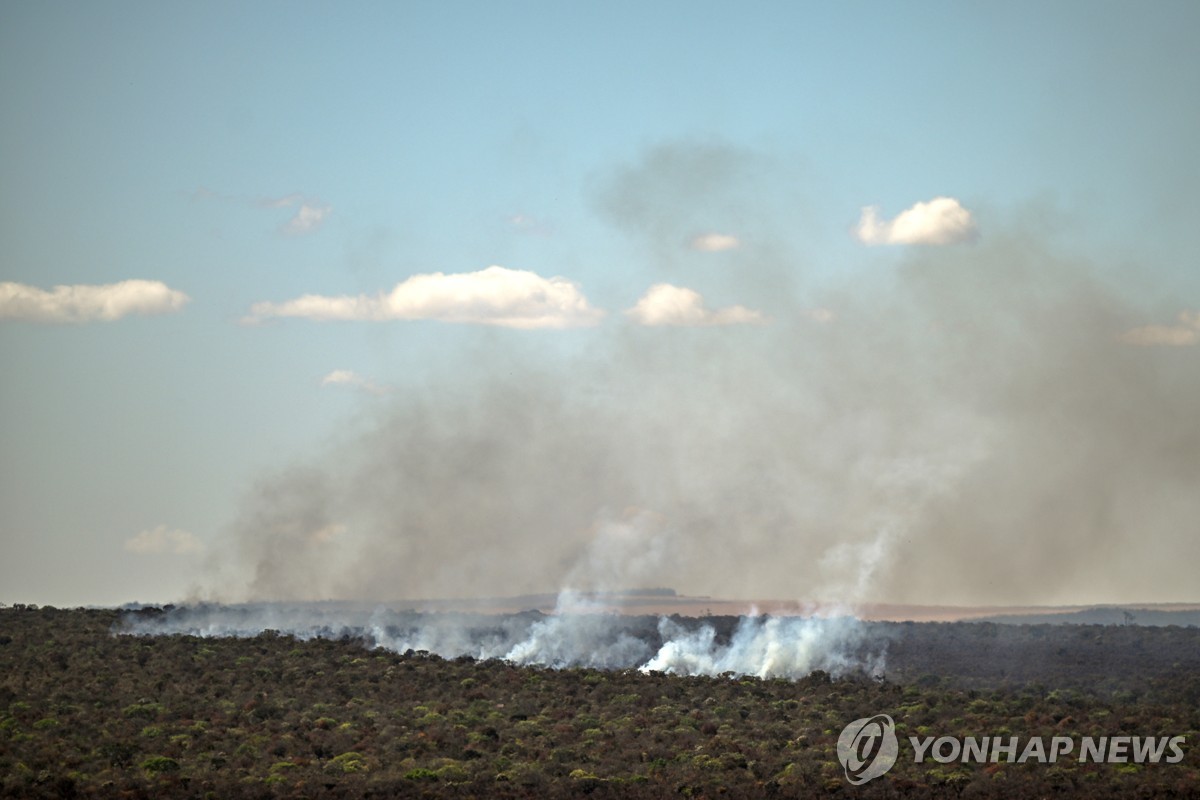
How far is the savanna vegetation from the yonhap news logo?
0.92 meters

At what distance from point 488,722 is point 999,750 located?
83.5 feet

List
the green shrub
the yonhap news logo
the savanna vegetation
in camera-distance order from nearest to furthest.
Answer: the savanna vegetation → the green shrub → the yonhap news logo

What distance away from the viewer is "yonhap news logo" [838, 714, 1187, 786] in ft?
223

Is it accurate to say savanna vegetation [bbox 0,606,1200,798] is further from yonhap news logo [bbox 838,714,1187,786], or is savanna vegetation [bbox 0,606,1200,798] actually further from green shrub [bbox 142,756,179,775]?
yonhap news logo [bbox 838,714,1187,786]

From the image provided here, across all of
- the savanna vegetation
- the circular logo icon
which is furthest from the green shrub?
the circular logo icon

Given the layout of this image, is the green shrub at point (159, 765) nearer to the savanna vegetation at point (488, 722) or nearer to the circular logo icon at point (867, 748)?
the savanna vegetation at point (488, 722)

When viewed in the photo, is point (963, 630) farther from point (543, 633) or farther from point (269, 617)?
point (269, 617)

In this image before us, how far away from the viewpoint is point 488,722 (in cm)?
7662

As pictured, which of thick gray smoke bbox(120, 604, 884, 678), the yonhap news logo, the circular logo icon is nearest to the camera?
the circular logo icon

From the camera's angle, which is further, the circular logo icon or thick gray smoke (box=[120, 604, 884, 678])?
thick gray smoke (box=[120, 604, 884, 678])

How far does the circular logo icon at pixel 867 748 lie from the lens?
66.4m

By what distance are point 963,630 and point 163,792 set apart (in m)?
92.6

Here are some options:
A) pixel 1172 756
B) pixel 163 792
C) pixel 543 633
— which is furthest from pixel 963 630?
pixel 163 792

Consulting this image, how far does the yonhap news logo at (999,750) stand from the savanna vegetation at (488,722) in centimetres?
92
